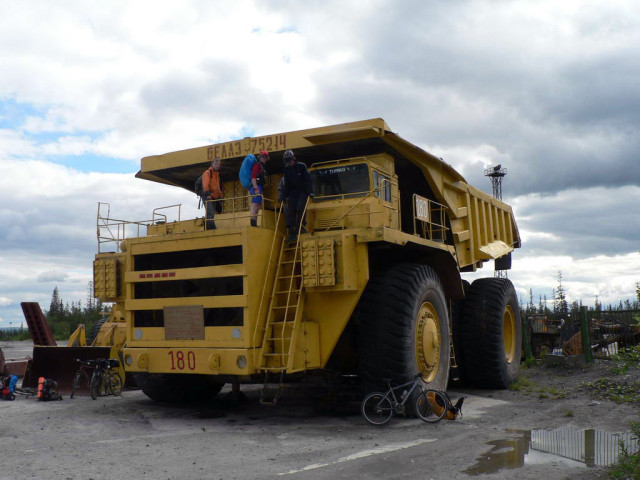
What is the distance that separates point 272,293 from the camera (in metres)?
8.48

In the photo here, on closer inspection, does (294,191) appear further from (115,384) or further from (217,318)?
(115,384)

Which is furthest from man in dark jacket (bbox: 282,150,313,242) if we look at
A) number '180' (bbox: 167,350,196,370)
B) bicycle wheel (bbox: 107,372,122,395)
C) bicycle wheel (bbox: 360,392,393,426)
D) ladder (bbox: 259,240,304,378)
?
bicycle wheel (bbox: 107,372,122,395)

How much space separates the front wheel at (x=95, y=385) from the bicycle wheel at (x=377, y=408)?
498 centimetres

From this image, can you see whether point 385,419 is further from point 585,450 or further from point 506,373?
point 506,373

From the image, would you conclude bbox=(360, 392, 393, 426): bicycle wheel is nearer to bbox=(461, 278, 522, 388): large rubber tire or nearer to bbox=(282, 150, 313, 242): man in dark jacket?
bbox=(282, 150, 313, 242): man in dark jacket

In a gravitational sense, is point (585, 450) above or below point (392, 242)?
below

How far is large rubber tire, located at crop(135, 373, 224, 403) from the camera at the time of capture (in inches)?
396

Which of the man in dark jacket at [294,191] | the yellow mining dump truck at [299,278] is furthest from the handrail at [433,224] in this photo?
the man in dark jacket at [294,191]

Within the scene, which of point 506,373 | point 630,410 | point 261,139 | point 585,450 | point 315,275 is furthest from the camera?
point 506,373

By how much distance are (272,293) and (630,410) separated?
215 inches

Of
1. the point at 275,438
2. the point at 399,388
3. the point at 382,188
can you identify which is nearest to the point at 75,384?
the point at 275,438

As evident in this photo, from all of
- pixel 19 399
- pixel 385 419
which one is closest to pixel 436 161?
pixel 385 419

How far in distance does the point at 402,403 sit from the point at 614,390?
15.9 ft

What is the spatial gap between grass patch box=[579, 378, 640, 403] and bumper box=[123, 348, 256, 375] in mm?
6062
